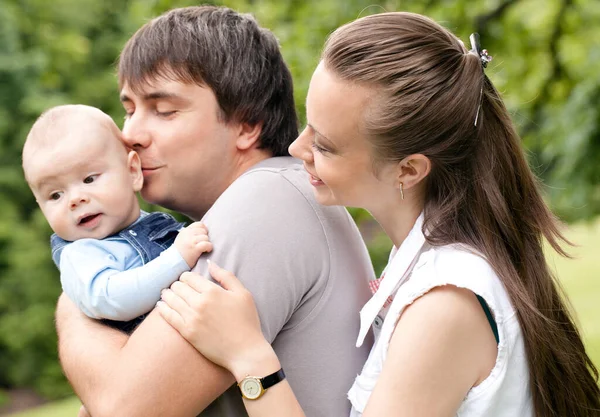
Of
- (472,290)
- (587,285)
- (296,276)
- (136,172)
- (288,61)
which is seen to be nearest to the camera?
(472,290)

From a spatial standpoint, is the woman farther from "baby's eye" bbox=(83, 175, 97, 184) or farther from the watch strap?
"baby's eye" bbox=(83, 175, 97, 184)

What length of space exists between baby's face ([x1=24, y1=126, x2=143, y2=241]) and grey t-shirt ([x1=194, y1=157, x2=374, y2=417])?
423 millimetres

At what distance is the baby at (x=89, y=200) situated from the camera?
2250 mm

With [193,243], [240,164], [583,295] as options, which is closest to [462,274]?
[193,243]

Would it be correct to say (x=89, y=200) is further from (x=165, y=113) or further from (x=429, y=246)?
(x=429, y=246)

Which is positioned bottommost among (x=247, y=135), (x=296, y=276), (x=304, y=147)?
(x=296, y=276)

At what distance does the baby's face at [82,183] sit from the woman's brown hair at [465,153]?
74 centimetres

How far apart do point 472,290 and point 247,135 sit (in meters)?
0.96

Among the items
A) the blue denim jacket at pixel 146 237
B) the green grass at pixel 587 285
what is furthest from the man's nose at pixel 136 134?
the green grass at pixel 587 285

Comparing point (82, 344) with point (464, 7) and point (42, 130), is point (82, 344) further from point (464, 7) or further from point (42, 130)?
point (464, 7)

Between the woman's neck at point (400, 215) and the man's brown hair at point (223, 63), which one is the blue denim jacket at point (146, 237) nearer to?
the man's brown hair at point (223, 63)

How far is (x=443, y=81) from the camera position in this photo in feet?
6.59

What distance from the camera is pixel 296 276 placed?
6.61 feet

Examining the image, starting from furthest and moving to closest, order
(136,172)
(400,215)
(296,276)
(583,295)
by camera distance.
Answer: (583,295) < (136,172) < (400,215) < (296,276)
